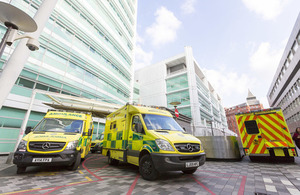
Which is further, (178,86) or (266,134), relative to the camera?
(178,86)

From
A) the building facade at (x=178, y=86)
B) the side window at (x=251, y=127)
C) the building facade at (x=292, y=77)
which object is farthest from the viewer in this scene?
the building facade at (x=178, y=86)

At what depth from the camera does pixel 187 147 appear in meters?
4.01

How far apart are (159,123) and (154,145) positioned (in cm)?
119

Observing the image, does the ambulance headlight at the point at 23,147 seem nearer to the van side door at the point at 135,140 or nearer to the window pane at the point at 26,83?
the van side door at the point at 135,140

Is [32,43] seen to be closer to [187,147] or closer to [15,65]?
[15,65]

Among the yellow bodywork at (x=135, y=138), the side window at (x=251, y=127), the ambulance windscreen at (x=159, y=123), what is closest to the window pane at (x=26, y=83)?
the yellow bodywork at (x=135, y=138)

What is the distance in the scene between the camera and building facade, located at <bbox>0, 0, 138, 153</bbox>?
33.5 ft

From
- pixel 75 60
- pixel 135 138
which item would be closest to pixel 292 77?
pixel 135 138

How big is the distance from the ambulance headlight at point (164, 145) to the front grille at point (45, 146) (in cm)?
346

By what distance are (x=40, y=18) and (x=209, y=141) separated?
1099 cm

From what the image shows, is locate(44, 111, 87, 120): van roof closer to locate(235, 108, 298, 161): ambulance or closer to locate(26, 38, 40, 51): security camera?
locate(26, 38, 40, 51): security camera

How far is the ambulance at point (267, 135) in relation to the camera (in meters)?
6.30

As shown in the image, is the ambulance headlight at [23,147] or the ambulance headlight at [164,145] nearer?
the ambulance headlight at [164,145]

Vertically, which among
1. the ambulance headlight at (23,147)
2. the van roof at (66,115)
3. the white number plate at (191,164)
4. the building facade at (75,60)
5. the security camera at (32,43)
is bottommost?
the white number plate at (191,164)
